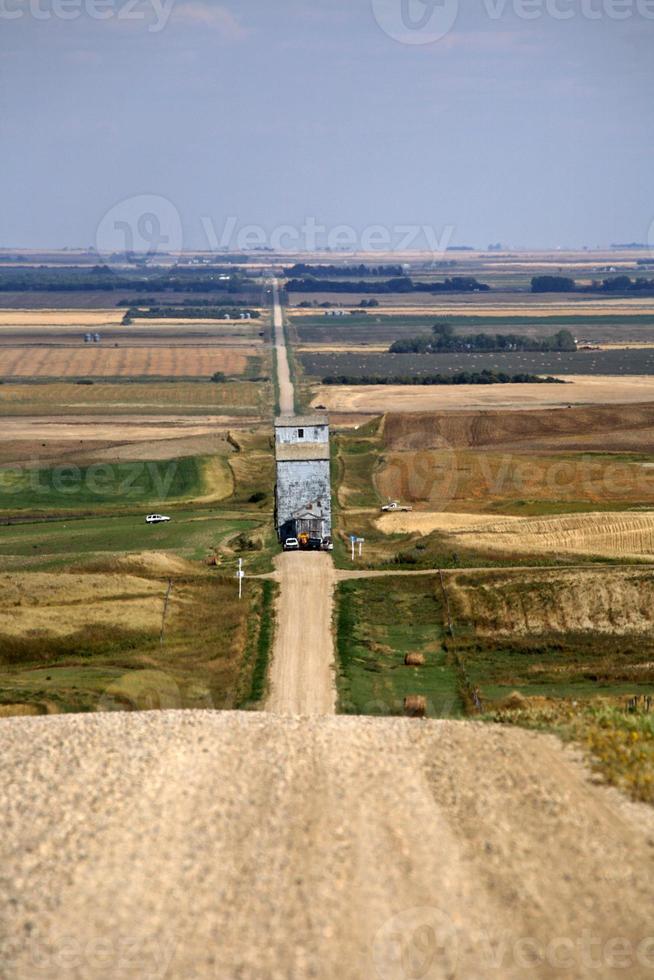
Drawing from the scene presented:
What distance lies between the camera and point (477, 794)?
2362 cm

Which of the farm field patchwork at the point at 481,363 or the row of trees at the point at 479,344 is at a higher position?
the row of trees at the point at 479,344

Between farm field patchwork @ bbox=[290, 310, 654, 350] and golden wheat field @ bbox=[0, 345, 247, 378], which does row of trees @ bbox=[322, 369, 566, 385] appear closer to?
golden wheat field @ bbox=[0, 345, 247, 378]

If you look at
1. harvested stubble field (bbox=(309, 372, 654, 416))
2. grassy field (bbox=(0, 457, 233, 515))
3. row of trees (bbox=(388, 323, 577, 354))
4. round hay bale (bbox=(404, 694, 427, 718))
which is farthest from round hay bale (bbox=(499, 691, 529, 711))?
row of trees (bbox=(388, 323, 577, 354))

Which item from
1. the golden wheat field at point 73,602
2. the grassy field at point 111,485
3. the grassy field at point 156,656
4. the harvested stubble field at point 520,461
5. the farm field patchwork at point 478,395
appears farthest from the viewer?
the farm field patchwork at point 478,395

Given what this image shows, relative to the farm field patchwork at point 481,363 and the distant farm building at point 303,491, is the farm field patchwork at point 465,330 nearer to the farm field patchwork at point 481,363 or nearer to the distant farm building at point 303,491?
the farm field patchwork at point 481,363

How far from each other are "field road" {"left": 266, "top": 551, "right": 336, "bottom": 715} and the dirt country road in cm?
777

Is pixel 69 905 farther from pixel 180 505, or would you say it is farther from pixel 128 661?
pixel 180 505

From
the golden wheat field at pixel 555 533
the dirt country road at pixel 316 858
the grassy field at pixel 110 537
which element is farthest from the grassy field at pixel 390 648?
the grassy field at pixel 110 537

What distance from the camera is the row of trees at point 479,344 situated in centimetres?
16175

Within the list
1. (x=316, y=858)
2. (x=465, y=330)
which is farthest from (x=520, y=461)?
(x=465, y=330)

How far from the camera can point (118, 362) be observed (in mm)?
150875

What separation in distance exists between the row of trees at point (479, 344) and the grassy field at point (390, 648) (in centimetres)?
11661

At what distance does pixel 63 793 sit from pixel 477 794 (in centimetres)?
736

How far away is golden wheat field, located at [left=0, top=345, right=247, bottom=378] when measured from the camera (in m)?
142
